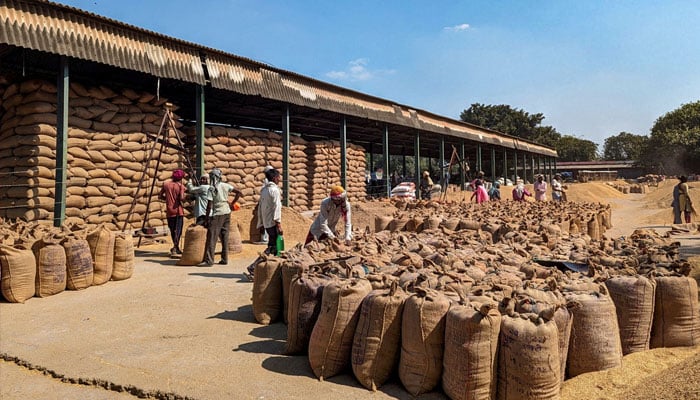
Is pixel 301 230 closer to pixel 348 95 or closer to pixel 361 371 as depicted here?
pixel 348 95

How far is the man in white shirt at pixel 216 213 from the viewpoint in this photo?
6.50m

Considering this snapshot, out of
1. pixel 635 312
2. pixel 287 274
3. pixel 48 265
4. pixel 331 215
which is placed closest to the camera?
pixel 635 312

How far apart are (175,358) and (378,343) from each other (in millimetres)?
1545

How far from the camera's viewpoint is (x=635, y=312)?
3070 mm

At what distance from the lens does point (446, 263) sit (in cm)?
408

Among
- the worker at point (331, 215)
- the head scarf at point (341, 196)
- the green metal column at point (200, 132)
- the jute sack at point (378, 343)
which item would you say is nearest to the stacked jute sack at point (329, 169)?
the green metal column at point (200, 132)

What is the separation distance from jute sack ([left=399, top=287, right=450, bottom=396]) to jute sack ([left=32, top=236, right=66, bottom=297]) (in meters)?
4.33

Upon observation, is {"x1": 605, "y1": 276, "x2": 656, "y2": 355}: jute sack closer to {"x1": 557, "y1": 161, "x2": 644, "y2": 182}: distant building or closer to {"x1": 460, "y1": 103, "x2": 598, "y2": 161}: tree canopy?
{"x1": 460, "y1": 103, "x2": 598, "y2": 161}: tree canopy

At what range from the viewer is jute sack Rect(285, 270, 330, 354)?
3.18m

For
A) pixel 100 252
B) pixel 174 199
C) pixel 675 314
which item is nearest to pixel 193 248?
pixel 174 199

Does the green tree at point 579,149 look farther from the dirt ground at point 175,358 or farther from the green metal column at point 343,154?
the dirt ground at point 175,358

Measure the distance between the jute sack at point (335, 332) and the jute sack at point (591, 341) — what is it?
1.40m

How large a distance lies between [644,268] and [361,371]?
8.34ft

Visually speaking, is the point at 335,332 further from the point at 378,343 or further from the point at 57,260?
the point at 57,260
